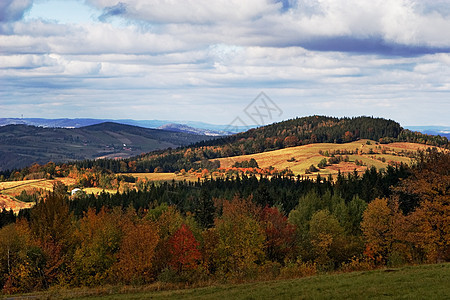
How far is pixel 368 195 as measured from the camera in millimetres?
134500

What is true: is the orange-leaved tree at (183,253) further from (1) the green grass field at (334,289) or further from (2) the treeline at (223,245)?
(1) the green grass field at (334,289)

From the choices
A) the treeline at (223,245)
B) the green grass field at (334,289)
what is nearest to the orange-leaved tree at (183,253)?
the treeline at (223,245)

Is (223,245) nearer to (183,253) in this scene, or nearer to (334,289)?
(183,253)


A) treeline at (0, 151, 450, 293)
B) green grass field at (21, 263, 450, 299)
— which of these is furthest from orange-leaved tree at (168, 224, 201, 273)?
green grass field at (21, 263, 450, 299)

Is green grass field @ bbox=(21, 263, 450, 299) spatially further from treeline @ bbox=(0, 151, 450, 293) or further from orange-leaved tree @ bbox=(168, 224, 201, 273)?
orange-leaved tree @ bbox=(168, 224, 201, 273)

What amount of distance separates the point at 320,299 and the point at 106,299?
834 inches

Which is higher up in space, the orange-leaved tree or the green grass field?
the green grass field

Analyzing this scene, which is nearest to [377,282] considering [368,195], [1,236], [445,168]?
[445,168]

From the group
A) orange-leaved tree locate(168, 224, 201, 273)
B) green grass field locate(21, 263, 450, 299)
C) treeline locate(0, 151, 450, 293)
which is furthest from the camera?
orange-leaved tree locate(168, 224, 201, 273)

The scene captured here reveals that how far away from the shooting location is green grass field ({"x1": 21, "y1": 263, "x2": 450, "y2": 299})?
115 feet

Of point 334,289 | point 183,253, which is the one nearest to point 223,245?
point 183,253

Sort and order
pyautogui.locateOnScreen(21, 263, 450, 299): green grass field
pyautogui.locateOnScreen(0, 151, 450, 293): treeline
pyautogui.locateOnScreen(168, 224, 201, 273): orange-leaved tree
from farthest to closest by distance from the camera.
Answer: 1. pyautogui.locateOnScreen(168, 224, 201, 273): orange-leaved tree
2. pyautogui.locateOnScreen(0, 151, 450, 293): treeline
3. pyautogui.locateOnScreen(21, 263, 450, 299): green grass field

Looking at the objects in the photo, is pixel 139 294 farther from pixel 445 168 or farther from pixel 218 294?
pixel 445 168

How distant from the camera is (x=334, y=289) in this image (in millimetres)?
38781
